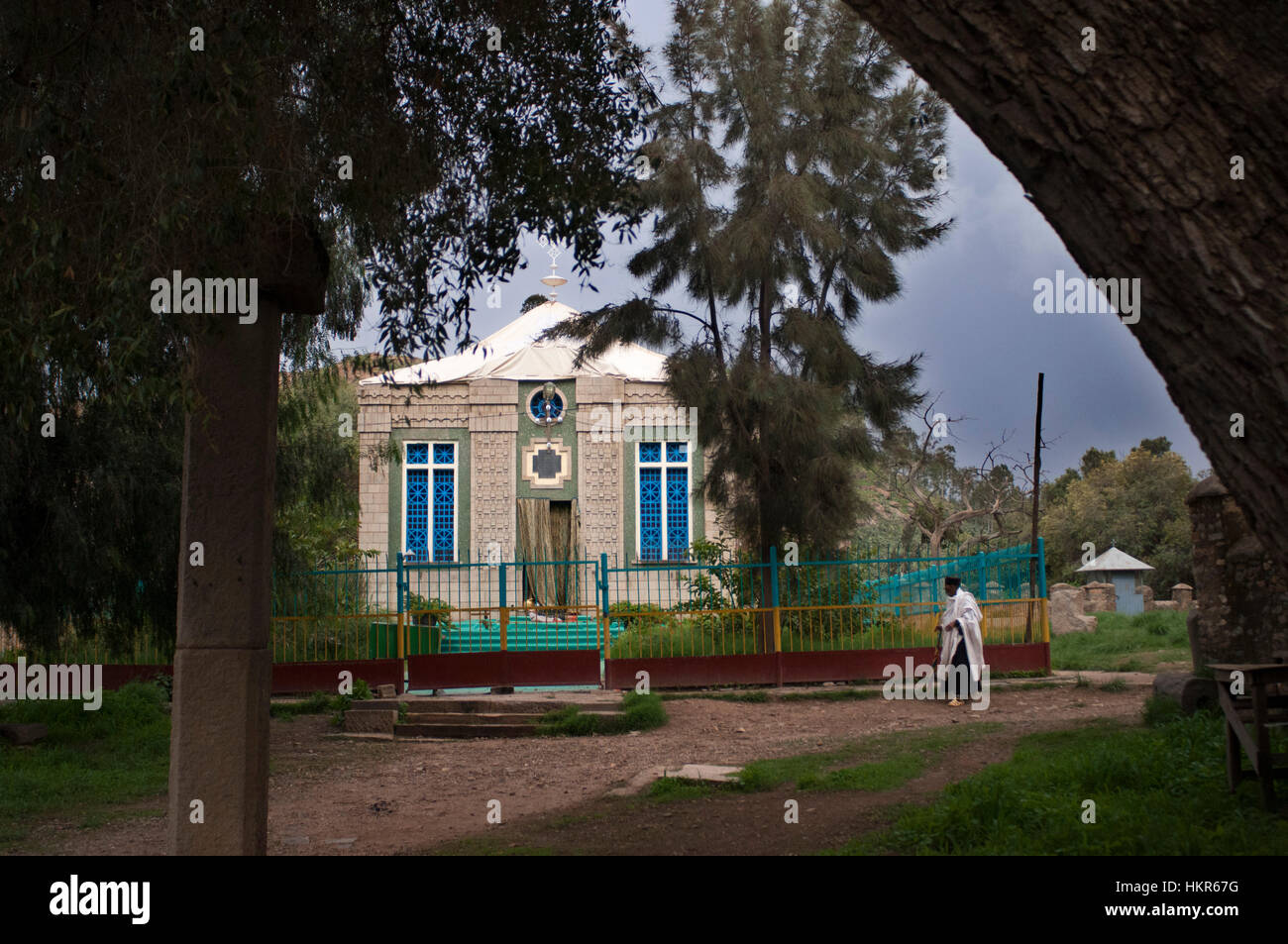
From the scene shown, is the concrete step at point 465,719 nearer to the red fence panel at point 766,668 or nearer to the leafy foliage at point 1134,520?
the red fence panel at point 766,668

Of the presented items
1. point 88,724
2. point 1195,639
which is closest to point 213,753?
point 88,724

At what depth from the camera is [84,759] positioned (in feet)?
34.4

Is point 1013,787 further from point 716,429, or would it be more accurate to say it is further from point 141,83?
point 716,429

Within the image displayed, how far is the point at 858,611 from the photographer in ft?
51.2

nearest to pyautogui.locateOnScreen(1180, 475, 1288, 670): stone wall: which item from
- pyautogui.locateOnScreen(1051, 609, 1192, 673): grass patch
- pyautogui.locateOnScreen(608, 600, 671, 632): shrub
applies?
pyautogui.locateOnScreen(1051, 609, 1192, 673): grass patch

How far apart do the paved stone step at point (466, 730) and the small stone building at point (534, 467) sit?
10.3 meters

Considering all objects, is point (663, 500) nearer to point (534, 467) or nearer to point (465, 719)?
point (534, 467)

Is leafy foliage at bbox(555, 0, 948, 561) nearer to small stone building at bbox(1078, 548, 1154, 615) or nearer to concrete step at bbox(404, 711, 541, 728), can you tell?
concrete step at bbox(404, 711, 541, 728)

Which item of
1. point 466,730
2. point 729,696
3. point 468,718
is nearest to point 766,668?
point 729,696

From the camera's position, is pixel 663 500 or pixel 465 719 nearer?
pixel 465 719

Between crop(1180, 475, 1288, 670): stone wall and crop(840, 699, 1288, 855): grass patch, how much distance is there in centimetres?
242

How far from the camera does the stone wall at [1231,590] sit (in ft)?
32.7

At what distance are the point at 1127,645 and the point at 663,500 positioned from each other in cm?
994

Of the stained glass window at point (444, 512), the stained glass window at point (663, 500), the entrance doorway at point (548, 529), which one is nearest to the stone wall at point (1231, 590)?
the stained glass window at point (663, 500)
